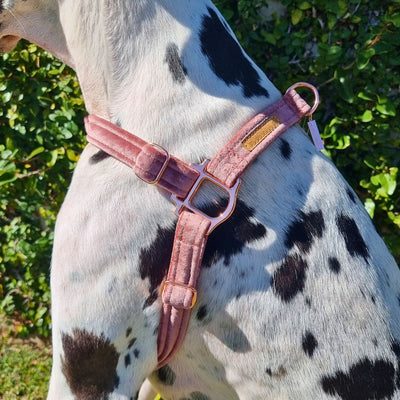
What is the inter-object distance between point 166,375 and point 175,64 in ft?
3.20

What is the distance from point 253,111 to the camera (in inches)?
65.0

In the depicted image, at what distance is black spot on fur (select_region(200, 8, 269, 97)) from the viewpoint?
5.42 feet

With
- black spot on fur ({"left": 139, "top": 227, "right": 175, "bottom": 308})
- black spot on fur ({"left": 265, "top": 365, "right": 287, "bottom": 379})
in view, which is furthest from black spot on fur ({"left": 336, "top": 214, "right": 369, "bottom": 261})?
black spot on fur ({"left": 139, "top": 227, "right": 175, "bottom": 308})

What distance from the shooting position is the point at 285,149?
1.67 m

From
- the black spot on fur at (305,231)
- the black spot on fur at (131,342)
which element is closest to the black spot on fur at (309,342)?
the black spot on fur at (305,231)

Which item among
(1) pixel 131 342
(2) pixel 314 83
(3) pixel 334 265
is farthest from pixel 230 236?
(2) pixel 314 83

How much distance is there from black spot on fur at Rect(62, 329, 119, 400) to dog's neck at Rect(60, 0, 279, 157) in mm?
614

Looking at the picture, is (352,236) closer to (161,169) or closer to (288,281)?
(288,281)

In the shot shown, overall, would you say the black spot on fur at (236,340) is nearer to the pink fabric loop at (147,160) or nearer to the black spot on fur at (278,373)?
the black spot on fur at (278,373)

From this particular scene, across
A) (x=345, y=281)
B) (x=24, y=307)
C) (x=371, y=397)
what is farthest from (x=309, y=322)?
(x=24, y=307)

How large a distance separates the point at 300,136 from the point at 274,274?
0.45 metres

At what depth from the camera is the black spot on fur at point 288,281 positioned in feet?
5.21

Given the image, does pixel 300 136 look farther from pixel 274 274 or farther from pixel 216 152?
pixel 274 274

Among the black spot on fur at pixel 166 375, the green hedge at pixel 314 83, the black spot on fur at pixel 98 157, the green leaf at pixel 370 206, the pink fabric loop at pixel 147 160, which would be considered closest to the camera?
the pink fabric loop at pixel 147 160
